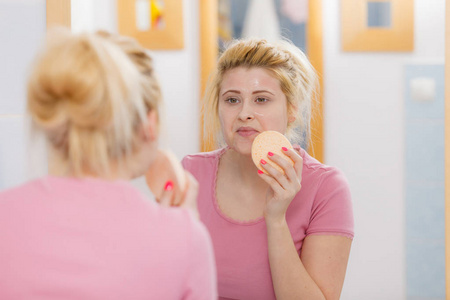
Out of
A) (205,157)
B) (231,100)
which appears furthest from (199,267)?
(205,157)

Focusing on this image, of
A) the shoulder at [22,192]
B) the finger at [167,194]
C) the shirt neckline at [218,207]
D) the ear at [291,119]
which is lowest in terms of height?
the shirt neckline at [218,207]

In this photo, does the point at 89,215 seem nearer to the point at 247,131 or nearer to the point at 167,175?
the point at 167,175

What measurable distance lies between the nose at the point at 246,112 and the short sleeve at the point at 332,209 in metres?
0.23

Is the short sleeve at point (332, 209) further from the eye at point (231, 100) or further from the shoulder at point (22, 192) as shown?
the shoulder at point (22, 192)

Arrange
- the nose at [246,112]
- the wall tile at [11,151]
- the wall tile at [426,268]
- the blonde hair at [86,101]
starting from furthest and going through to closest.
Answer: the wall tile at [426,268] < the nose at [246,112] < the wall tile at [11,151] < the blonde hair at [86,101]

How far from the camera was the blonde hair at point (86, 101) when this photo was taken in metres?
0.58

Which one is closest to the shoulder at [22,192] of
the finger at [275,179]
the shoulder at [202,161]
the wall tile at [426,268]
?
the finger at [275,179]

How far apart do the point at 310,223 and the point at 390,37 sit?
165 centimetres

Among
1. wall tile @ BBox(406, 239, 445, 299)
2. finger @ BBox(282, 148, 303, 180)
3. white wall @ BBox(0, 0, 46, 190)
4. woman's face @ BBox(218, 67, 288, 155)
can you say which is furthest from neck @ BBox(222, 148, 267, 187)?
wall tile @ BBox(406, 239, 445, 299)

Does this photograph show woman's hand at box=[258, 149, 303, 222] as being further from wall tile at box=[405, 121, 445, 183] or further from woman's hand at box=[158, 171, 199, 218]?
wall tile at box=[405, 121, 445, 183]

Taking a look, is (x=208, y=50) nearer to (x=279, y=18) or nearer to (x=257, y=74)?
(x=279, y=18)

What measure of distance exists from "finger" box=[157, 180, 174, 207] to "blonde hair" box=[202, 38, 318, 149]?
60cm

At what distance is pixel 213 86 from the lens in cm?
142

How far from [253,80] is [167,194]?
1.94ft
